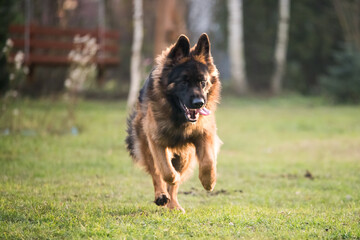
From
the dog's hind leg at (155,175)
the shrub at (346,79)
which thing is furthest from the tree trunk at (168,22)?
the dog's hind leg at (155,175)

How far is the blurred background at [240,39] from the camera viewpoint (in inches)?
818

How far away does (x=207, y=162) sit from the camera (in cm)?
567

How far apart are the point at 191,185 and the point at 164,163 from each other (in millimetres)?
2828

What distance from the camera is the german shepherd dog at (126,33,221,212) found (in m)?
5.62

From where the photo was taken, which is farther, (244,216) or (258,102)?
(258,102)

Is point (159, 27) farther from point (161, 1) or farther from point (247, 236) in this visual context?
point (247, 236)

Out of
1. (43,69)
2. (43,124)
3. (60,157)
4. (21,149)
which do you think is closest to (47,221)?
(60,157)

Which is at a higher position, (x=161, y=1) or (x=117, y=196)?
(x=161, y=1)

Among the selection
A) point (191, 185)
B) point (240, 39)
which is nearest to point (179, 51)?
point (191, 185)

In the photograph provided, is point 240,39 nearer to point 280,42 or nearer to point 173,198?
point 280,42

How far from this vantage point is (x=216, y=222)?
507cm

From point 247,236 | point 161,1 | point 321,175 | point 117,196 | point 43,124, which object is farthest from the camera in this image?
point 161,1

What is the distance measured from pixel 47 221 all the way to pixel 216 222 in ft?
5.85

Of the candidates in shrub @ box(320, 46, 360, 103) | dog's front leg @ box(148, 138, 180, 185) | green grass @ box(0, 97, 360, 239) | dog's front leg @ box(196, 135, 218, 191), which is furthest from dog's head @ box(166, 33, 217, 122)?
shrub @ box(320, 46, 360, 103)
